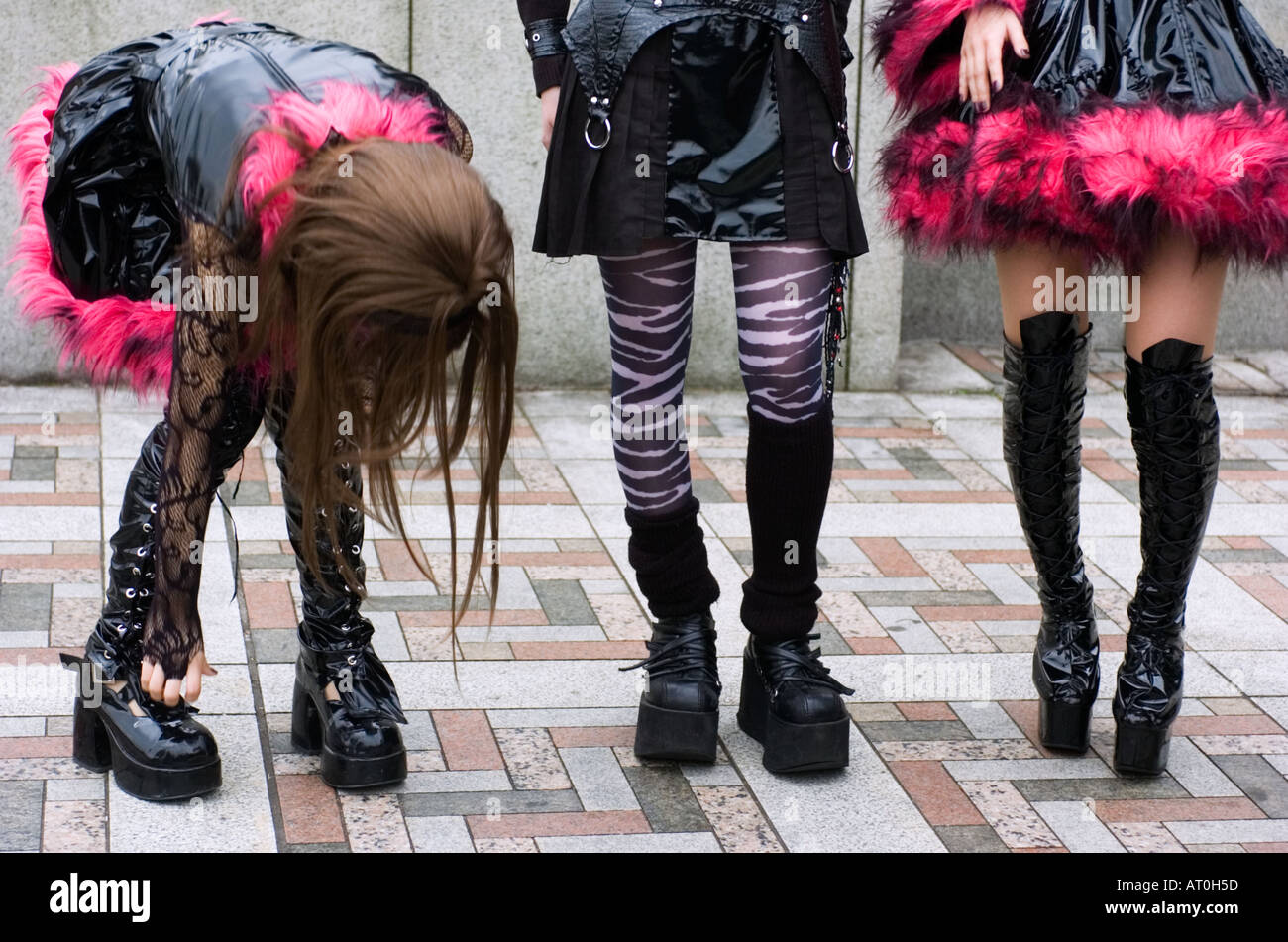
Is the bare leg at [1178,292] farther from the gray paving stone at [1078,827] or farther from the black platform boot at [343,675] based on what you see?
the black platform boot at [343,675]

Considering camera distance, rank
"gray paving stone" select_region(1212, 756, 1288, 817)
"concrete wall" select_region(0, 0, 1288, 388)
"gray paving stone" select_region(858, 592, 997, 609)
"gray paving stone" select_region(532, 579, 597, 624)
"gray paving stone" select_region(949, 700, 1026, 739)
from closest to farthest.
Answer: "gray paving stone" select_region(1212, 756, 1288, 817), "gray paving stone" select_region(949, 700, 1026, 739), "gray paving stone" select_region(532, 579, 597, 624), "gray paving stone" select_region(858, 592, 997, 609), "concrete wall" select_region(0, 0, 1288, 388)

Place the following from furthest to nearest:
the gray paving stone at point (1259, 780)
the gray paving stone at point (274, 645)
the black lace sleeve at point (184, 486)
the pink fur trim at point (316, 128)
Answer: the gray paving stone at point (274, 645) → the gray paving stone at point (1259, 780) → the black lace sleeve at point (184, 486) → the pink fur trim at point (316, 128)

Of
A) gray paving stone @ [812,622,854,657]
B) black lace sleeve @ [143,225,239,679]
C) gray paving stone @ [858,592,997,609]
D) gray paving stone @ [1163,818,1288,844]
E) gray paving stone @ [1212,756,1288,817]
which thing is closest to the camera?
black lace sleeve @ [143,225,239,679]

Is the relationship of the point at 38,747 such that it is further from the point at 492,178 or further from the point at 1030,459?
the point at 492,178

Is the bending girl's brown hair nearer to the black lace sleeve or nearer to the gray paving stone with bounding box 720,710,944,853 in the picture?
the black lace sleeve

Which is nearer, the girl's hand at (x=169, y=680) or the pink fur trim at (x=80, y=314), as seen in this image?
the girl's hand at (x=169, y=680)

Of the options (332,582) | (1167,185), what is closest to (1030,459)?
(1167,185)

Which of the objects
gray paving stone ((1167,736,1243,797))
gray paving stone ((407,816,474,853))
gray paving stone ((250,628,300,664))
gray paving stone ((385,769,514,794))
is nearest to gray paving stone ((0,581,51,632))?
gray paving stone ((250,628,300,664))

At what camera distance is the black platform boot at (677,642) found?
2754 millimetres

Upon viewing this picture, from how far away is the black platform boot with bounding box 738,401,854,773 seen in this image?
2715mm

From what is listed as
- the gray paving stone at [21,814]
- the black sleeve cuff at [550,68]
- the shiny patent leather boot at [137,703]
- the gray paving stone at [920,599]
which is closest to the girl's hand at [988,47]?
the black sleeve cuff at [550,68]

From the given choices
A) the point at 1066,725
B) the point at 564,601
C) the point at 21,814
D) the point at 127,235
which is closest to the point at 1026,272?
the point at 1066,725

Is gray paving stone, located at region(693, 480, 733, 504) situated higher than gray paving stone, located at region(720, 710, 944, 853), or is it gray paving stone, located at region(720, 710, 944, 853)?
gray paving stone, located at region(720, 710, 944, 853)

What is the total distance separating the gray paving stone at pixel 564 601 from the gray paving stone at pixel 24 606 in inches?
38.4
